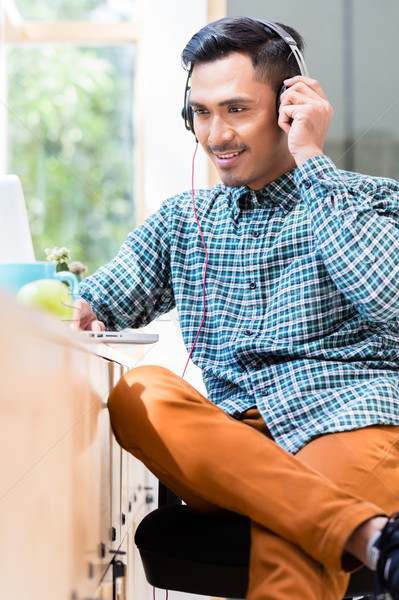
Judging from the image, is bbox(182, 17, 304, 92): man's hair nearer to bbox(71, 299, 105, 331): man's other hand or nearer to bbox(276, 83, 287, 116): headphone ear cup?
bbox(276, 83, 287, 116): headphone ear cup

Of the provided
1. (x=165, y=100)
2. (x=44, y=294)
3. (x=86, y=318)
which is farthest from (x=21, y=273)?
(x=165, y=100)

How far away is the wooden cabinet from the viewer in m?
0.49

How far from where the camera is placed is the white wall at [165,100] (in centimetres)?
195

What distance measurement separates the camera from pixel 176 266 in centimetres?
122

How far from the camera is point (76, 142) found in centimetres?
246

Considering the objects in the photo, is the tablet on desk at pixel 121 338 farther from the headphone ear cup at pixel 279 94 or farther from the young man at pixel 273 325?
the headphone ear cup at pixel 279 94

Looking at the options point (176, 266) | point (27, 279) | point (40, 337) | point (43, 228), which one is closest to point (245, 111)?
point (176, 266)

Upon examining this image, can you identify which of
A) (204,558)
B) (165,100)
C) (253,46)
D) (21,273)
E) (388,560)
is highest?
(253,46)

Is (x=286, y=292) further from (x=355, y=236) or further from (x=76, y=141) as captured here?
(x=76, y=141)

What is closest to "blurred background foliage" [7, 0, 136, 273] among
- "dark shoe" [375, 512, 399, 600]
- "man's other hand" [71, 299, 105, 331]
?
"man's other hand" [71, 299, 105, 331]

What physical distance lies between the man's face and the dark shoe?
0.66 metres

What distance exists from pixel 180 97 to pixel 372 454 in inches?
52.4

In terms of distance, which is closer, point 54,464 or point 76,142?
point 54,464

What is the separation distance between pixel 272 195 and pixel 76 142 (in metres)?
1.42
